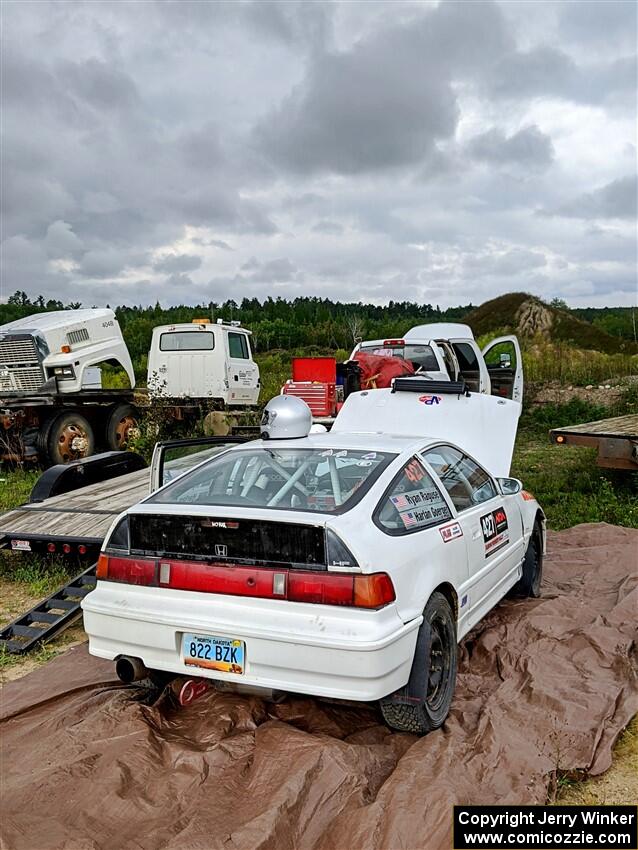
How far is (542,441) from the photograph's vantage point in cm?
1364

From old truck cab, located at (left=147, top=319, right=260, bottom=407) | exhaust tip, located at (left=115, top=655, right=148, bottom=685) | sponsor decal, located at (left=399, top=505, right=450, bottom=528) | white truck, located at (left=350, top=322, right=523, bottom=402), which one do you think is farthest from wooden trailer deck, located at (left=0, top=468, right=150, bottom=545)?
white truck, located at (left=350, top=322, right=523, bottom=402)

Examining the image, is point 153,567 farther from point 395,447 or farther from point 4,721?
point 395,447

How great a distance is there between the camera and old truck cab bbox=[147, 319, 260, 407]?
13.5m

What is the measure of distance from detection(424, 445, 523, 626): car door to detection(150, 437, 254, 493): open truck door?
1.42 meters

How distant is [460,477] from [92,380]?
993cm

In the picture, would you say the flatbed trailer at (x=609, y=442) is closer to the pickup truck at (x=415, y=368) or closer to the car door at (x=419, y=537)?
the pickup truck at (x=415, y=368)

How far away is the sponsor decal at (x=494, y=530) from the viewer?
4.24 meters

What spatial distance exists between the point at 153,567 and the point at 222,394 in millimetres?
10220

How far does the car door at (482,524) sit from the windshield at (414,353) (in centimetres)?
748

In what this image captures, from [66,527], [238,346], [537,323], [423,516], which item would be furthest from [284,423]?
[537,323]

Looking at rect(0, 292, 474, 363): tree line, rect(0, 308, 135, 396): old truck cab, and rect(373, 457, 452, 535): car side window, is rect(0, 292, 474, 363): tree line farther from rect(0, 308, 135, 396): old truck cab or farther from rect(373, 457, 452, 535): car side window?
rect(373, 457, 452, 535): car side window

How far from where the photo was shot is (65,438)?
11953mm

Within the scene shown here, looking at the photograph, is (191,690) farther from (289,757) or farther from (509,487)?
(509,487)

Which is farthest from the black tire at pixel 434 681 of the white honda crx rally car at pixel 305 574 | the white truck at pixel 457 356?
the white truck at pixel 457 356
